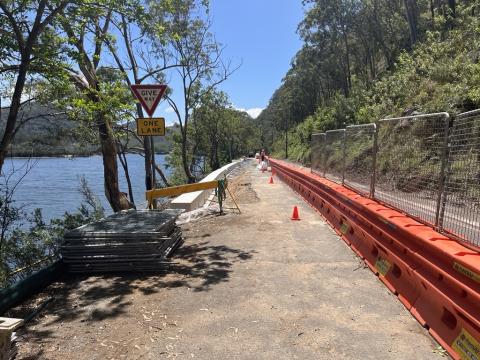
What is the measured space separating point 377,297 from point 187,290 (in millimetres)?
2456

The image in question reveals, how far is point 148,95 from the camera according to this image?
8977 mm

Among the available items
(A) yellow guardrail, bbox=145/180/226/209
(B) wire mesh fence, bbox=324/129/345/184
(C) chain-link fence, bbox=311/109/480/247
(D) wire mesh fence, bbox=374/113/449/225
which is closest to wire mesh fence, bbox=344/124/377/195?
(C) chain-link fence, bbox=311/109/480/247

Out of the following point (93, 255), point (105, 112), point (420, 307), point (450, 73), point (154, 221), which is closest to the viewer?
point (420, 307)

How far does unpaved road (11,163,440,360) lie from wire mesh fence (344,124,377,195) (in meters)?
2.04

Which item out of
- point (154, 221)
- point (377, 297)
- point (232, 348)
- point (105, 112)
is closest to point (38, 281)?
point (154, 221)

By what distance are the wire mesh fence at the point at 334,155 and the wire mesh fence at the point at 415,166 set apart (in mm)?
3417

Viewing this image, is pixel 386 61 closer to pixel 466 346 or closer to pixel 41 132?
pixel 41 132

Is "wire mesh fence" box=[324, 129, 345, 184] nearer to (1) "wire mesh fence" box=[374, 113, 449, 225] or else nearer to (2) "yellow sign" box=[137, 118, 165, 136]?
(1) "wire mesh fence" box=[374, 113, 449, 225]

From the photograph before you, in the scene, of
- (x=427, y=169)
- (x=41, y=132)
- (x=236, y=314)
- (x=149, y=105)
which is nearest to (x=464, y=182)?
(x=427, y=169)

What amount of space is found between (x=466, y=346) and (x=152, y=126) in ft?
23.3

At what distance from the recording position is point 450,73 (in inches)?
634

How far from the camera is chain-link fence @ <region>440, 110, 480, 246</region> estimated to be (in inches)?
180

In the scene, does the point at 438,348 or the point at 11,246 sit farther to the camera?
the point at 11,246

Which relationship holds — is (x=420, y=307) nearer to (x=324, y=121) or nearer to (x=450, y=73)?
(x=450, y=73)
